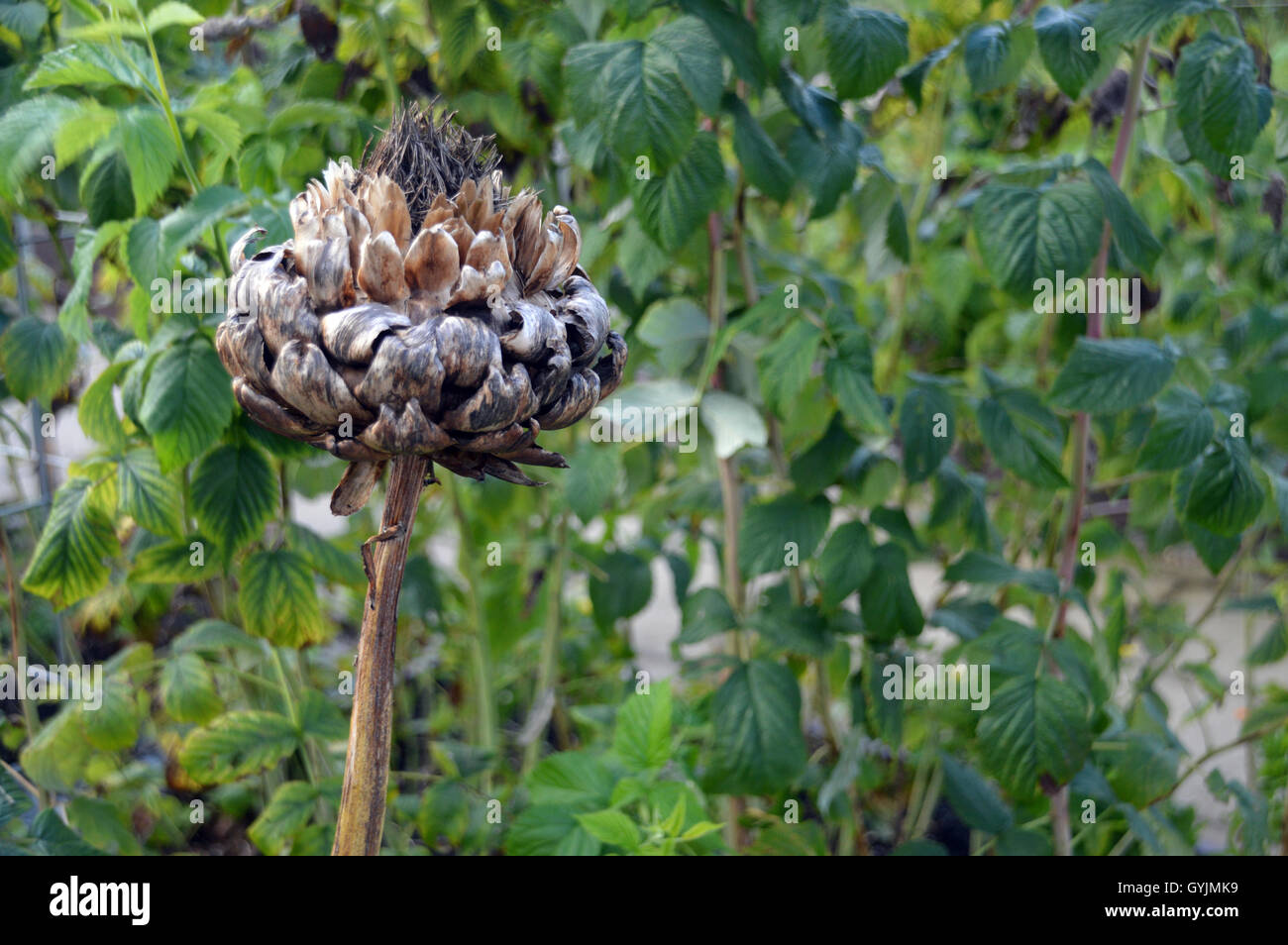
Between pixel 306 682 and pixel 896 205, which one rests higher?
pixel 896 205

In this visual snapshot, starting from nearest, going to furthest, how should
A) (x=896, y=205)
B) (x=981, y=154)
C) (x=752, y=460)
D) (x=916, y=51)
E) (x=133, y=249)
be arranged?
(x=133, y=249) → (x=896, y=205) → (x=752, y=460) → (x=916, y=51) → (x=981, y=154)

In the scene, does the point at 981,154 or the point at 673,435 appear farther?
the point at 981,154

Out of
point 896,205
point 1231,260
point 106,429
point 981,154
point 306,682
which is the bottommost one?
point 306,682

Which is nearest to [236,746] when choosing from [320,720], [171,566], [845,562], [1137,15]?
[320,720]

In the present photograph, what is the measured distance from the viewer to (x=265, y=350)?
535 millimetres

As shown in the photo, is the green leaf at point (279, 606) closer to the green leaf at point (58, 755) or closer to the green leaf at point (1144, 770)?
the green leaf at point (58, 755)

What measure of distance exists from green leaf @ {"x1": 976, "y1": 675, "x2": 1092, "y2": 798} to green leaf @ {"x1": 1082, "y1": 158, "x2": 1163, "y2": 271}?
0.45m

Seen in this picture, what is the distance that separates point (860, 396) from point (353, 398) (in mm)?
624

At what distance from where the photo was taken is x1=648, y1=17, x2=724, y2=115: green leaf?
899 mm

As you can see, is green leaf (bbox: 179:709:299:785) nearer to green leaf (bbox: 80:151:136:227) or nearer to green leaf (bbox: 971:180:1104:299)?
green leaf (bbox: 80:151:136:227)

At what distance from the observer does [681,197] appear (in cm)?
97

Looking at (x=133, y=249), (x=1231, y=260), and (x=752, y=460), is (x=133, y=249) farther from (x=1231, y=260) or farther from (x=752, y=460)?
(x=1231, y=260)

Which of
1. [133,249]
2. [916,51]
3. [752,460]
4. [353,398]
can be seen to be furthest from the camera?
[916,51]

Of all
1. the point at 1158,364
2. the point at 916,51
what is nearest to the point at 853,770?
the point at 1158,364
